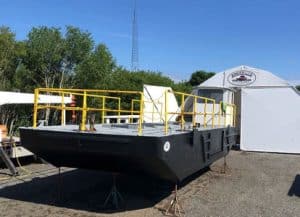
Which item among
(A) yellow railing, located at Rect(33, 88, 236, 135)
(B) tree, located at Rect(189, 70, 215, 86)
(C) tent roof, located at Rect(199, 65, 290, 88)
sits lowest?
(A) yellow railing, located at Rect(33, 88, 236, 135)

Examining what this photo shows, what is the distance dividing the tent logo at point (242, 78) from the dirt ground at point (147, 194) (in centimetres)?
630

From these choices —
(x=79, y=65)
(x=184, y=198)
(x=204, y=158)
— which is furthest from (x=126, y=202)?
(x=79, y=65)

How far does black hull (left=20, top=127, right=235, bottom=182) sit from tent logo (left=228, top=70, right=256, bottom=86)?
9666mm

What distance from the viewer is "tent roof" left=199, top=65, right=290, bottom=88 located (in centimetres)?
1648

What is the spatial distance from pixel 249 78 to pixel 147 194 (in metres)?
10.1

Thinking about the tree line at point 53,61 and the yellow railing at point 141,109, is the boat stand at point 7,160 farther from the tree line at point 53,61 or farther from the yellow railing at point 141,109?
the tree line at point 53,61

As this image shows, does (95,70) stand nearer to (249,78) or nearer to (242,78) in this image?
(242,78)

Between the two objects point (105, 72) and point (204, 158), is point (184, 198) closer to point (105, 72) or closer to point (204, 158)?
point (204, 158)

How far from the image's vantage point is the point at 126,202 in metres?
7.34

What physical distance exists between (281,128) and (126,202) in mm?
10084

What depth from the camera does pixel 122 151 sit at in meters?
6.19

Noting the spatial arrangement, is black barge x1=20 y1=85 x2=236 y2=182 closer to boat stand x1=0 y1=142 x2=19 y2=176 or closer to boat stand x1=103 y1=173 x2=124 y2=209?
boat stand x1=103 y1=173 x2=124 y2=209

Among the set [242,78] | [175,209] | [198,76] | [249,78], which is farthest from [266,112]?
[198,76]

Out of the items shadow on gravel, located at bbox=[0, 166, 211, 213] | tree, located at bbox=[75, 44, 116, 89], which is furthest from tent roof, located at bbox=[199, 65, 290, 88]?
shadow on gravel, located at bbox=[0, 166, 211, 213]
